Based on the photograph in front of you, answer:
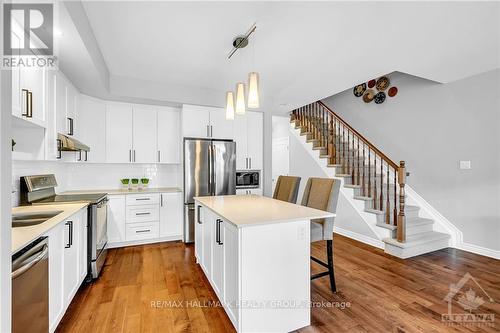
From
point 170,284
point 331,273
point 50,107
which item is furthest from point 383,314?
point 50,107

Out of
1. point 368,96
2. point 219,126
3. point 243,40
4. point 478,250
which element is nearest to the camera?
point 243,40

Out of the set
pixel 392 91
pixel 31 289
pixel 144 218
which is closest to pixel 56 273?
pixel 31 289

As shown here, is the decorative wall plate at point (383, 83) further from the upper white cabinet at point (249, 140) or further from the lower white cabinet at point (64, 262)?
the lower white cabinet at point (64, 262)

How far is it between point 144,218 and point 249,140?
7.16 feet

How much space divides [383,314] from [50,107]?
3.62 meters

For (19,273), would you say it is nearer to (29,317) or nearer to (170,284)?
(29,317)

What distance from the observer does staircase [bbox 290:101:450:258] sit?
343 cm

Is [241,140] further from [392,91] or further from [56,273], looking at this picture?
[56,273]

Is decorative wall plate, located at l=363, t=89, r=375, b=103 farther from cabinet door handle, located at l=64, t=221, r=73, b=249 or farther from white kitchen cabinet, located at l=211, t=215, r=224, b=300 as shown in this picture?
cabinet door handle, located at l=64, t=221, r=73, b=249

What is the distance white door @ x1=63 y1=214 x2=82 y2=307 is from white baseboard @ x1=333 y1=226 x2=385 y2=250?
12.6 feet

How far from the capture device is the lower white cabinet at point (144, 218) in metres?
3.62

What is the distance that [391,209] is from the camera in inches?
158

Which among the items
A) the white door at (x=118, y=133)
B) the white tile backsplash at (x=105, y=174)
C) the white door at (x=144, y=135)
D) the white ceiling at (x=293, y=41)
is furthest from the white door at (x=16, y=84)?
the white door at (x=144, y=135)

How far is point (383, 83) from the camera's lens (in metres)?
4.67
